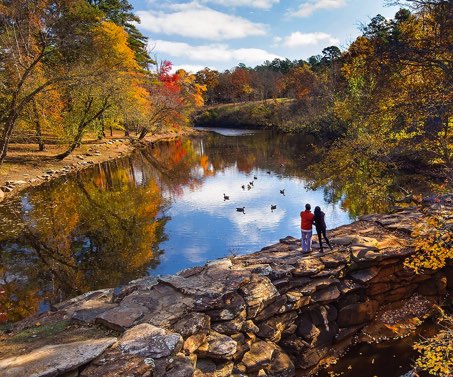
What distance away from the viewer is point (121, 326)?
9945mm

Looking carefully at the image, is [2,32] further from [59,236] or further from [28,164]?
[59,236]

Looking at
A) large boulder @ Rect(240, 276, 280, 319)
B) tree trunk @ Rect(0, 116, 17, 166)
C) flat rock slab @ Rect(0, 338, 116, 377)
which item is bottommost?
large boulder @ Rect(240, 276, 280, 319)

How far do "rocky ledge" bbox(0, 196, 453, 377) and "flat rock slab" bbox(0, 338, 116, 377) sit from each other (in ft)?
0.08

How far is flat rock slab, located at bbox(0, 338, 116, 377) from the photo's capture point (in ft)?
25.3

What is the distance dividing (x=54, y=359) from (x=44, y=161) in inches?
1423

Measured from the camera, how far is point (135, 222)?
24.7m

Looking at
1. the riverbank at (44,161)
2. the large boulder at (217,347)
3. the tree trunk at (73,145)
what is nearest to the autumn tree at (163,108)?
the riverbank at (44,161)

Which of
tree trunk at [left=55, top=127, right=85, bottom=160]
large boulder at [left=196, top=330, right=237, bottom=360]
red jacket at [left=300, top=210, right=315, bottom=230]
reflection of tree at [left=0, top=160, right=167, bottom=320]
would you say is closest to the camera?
large boulder at [left=196, top=330, right=237, bottom=360]

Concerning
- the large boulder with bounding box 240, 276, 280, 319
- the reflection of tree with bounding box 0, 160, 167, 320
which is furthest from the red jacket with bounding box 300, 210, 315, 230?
the reflection of tree with bounding box 0, 160, 167, 320

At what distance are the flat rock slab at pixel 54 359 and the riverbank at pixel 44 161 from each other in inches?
959

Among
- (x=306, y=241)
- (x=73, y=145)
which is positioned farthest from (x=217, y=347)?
(x=73, y=145)

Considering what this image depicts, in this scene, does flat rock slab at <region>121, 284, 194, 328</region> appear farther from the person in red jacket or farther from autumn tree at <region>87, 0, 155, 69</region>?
autumn tree at <region>87, 0, 155, 69</region>

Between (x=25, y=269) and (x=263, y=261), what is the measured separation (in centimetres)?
1234

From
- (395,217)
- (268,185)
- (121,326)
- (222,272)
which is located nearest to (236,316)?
(222,272)
